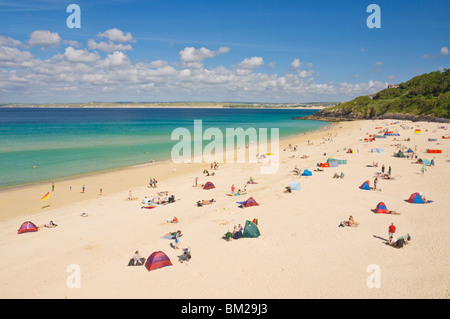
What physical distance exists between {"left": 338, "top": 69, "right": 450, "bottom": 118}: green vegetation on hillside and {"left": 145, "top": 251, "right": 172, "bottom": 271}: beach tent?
84315 millimetres

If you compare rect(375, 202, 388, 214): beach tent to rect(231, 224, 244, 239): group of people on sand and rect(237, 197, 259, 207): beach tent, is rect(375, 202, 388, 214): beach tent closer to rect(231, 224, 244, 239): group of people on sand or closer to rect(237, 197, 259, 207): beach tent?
rect(237, 197, 259, 207): beach tent

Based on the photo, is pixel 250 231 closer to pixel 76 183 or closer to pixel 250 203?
pixel 250 203

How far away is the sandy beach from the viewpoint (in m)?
11.0

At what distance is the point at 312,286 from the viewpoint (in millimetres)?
10930

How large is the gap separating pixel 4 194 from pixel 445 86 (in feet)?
377

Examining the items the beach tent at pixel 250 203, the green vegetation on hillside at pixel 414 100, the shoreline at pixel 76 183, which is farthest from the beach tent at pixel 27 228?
the green vegetation on hillside at pixel 414 100

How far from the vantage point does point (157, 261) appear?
12.3 meters

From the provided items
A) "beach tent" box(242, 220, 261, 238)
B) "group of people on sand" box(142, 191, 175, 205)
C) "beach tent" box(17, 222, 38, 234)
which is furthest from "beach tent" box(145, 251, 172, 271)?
"group of people on sand" box(142, 191, 175, 205)

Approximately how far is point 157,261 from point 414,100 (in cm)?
10505

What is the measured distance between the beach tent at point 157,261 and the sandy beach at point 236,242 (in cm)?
26
